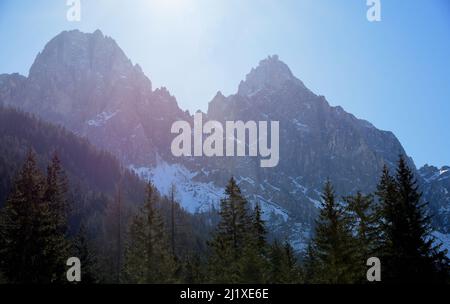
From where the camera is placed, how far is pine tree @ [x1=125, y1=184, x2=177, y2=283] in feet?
108

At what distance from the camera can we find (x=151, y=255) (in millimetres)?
33750

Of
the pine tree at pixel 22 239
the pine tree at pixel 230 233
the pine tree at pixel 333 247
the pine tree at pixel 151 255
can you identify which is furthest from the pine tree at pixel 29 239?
the pine tree at pixel 333 247

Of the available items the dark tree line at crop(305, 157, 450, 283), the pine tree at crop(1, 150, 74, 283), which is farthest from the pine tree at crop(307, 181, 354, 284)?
the pine tree at crop(1, 150, 74, 283)

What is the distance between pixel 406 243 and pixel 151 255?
1721cm

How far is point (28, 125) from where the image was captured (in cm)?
18312

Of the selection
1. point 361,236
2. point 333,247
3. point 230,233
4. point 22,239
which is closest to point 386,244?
point 361,236

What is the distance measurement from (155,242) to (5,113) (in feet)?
562

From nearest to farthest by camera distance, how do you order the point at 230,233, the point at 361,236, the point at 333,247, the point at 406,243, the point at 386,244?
the point at 406,243, the point at 333,247, the point at 386,244, the point at 361,236, the point at 230,233

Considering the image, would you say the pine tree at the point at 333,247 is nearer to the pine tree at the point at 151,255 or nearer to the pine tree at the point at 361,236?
the pine tree at the point at 361,236

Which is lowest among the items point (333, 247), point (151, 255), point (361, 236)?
point (151, 255)

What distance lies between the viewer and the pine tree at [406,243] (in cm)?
2864

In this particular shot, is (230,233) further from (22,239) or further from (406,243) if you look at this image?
(22,239)
